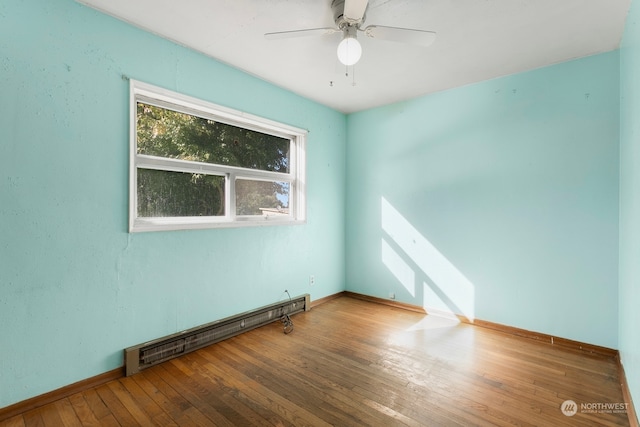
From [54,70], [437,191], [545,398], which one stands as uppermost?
[54,70]

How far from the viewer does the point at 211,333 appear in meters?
2.62

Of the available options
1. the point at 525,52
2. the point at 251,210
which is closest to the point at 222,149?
the point at 251,210

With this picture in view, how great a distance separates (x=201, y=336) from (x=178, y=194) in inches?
51.1

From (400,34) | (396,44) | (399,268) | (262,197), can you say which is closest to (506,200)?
(399,268)

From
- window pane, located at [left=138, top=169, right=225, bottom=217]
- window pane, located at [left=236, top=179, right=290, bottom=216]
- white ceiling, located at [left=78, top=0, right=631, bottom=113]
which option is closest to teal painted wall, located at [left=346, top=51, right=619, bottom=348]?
white ceiling, located at [left=78, top=0, right=631, bottom=113]

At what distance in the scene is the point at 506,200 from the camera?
9.58 feet

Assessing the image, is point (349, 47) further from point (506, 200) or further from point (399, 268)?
point (399, 268)

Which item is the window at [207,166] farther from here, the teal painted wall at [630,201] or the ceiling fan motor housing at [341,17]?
the teal painted wall at [630,201]

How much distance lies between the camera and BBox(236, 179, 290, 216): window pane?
3029 mm

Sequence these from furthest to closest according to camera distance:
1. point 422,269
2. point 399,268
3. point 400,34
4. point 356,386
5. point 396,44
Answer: point 399,268 → point 422,269 → point 396,44 → point 356,386 → point 400,34

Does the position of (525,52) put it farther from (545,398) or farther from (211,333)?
(211,333)

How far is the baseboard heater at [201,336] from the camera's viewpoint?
7.09ft

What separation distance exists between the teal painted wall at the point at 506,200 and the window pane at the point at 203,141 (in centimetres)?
150

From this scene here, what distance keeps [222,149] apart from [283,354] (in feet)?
6.62
